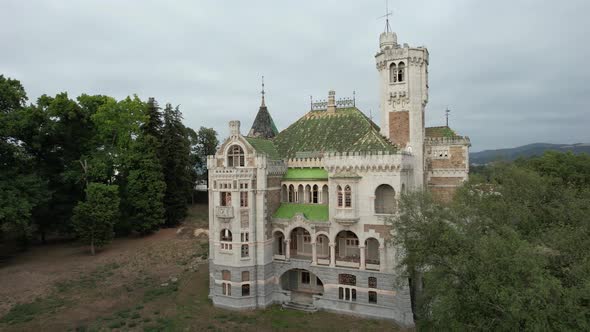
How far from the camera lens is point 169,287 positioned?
3784 centimetres

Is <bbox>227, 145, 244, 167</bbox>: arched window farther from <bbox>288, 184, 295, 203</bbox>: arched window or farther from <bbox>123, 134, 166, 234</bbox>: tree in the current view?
<bbox>123, 134, 166, 234</bbox>: tree

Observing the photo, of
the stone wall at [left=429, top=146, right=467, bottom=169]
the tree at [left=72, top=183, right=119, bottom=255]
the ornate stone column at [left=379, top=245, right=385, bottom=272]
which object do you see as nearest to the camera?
the ornate stone column at [left=379, top=245, right=385, bottom=272]

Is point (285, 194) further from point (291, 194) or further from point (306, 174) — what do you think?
point (306, 174)

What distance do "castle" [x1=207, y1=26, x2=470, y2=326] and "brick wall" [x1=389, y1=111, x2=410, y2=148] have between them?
0.09 metres

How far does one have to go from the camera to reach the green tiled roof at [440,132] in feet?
121

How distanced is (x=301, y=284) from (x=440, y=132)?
20.6m

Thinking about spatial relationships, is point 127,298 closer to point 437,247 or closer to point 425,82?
point 437,247

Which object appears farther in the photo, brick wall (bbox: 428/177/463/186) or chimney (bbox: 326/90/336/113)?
chimney (bbox: 326/90/336/113)

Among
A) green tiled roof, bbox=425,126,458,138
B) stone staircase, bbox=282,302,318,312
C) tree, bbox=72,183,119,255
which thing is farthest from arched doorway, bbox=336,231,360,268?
tree, bbox=72,183,119,255

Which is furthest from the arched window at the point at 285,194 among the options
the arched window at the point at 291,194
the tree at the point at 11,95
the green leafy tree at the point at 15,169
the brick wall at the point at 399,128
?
the tree at the point at 11,95

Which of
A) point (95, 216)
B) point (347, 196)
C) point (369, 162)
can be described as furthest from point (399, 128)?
point (95, 216)

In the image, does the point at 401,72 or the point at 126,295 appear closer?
the point at 401,72

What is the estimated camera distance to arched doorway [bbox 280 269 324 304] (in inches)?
1416

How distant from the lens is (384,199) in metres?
32.8
